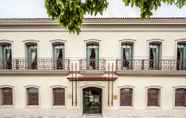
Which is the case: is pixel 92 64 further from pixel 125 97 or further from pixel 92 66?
pixel 125 97

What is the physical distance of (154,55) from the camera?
582 inches

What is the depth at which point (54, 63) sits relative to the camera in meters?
14.8

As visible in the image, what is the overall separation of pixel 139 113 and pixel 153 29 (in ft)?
20.2

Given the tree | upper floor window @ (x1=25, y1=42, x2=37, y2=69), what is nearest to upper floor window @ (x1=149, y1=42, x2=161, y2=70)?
upper floor window @ (x1=25, y1=42, x2=37, y2=69)

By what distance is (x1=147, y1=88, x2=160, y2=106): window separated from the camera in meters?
14.7

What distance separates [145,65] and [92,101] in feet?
16.0

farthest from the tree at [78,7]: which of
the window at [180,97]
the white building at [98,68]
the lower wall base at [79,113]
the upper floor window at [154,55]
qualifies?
the window at [180,97]

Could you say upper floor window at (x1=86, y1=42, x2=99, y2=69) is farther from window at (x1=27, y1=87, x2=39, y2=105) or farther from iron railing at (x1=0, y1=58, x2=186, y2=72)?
window at (x1=27, y1=87, x2=39, y2=105)

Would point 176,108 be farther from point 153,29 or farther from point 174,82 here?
point 153,29

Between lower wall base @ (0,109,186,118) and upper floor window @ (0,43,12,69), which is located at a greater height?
upper floor window @ (0,43,12,69)

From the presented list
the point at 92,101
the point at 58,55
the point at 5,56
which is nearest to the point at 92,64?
the point at 58,55

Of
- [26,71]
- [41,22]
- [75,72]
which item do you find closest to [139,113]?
[75,72]

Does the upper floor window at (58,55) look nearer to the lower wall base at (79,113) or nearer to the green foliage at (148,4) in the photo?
the lower wall base at (79,113)

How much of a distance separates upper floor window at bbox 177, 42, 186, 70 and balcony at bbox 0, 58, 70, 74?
8.06 metres
